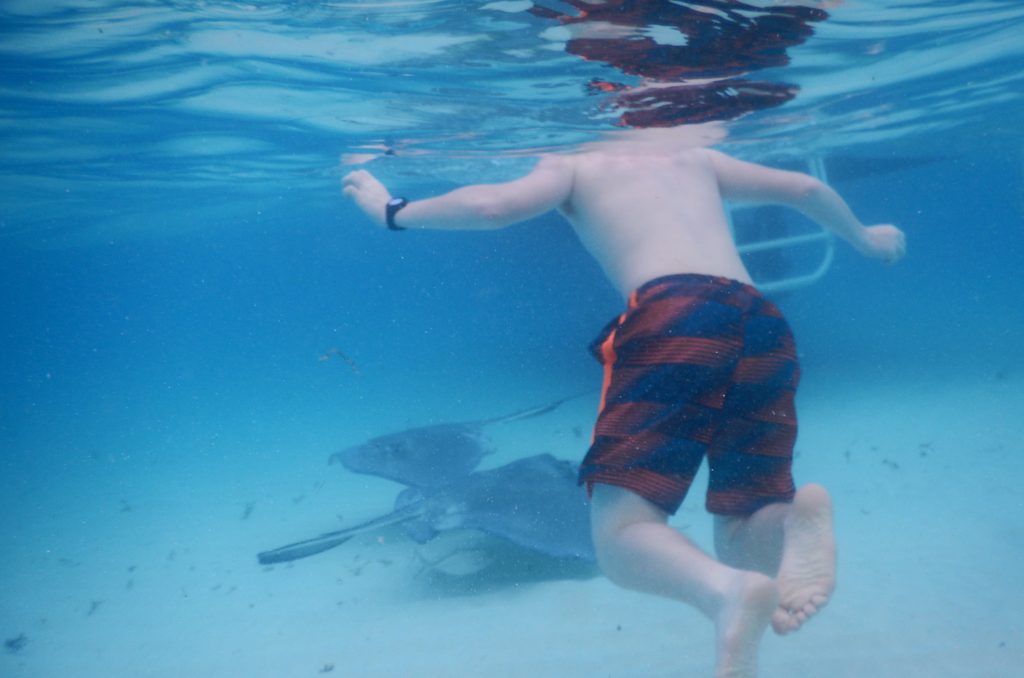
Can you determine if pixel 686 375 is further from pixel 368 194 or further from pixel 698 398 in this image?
pixel 368 194

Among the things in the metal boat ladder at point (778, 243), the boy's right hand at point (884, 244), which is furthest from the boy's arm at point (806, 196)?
the metal boat ladder at point (778, 243)

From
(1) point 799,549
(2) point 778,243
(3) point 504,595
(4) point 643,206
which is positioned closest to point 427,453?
(3) point 504,595

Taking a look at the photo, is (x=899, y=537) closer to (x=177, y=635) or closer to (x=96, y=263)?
(x=177, y=635)

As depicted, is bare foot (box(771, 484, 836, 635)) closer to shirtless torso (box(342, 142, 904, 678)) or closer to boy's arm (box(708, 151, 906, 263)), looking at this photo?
shirtless torso (box(342, 142, 904, 678))

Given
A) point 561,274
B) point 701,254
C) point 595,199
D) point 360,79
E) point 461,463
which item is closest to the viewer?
point 701,254

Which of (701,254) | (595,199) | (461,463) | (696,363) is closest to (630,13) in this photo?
(595,199)

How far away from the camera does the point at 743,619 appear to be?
2850mm

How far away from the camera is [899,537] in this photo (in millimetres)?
7789

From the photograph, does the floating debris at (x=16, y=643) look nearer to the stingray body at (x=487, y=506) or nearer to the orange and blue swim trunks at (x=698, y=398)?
the stingray body at (x=487, y=506)

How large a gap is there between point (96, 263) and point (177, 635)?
146 feet

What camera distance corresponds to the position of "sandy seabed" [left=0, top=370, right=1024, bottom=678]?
5.52 meters

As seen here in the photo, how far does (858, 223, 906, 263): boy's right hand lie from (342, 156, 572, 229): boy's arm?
2.43 meters

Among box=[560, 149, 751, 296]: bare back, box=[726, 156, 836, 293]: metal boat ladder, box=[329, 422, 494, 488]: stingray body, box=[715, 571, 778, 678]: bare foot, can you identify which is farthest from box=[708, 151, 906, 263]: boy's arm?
box=[726, 156, 836, 293]: metal boat ladder

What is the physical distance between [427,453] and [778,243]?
8.72 metres
